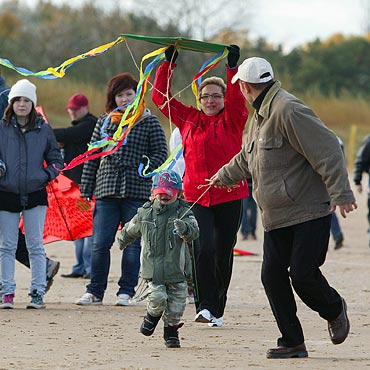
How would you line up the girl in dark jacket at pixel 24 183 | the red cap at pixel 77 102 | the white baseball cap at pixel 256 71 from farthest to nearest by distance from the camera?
1. the red cap at pixel 77 102
2. the girl in dark jacket at pixel 24 183
3. the white baseball cap at pixel 256 71

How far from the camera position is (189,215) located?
834 cm

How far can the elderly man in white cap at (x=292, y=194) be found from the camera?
7512 mm

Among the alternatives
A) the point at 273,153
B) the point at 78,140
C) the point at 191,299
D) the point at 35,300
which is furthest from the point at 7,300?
the point at 273,153

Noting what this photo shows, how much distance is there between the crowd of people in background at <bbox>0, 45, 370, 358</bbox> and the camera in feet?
25.1

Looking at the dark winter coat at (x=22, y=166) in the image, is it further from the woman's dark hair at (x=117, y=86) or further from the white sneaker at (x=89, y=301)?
the white sneaker at (x=89, y=301)

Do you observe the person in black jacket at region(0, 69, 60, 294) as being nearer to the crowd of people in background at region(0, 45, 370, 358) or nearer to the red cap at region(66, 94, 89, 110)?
the crowd of people in background at region(0, 45, 370, 358)

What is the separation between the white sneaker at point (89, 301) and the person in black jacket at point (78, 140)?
6.16ft

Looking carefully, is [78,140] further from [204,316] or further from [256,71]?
[256,71]

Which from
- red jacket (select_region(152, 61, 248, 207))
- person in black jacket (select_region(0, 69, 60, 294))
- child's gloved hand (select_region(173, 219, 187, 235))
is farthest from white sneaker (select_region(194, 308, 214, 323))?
person in black jacket (select_region(0, 69, 60, 294))

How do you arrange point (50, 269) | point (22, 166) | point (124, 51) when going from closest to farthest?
point (22, 166) < point (50, 269) < point (124, 51)

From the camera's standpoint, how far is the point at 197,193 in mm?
9398

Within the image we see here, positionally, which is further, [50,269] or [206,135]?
[50,269]

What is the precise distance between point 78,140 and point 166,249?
4.45 metres

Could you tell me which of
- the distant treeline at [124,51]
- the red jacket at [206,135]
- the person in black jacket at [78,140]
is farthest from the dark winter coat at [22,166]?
the distant treeline at [124,51]
